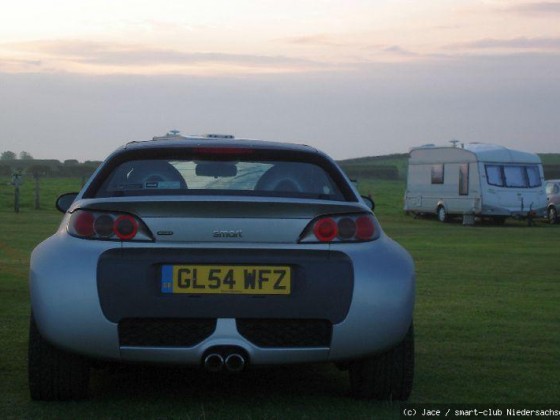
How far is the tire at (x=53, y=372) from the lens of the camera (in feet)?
19.5

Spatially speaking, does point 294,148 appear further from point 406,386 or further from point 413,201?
point 413,201

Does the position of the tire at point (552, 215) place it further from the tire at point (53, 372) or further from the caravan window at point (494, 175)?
the tire at point (53, 372)

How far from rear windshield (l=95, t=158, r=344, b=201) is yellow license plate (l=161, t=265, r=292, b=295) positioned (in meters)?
0.70

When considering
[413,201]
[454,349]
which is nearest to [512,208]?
[413,201]

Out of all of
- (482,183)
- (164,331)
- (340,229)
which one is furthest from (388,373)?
(482,183)

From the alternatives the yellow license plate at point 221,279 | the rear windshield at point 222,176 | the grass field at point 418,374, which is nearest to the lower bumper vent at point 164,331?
the yellow license plate at point 221,279

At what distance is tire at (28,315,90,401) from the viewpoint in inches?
235

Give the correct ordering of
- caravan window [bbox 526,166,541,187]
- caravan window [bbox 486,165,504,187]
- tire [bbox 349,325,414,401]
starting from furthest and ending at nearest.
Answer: caravan window [bbox 526,166,541,187] < caravan window [bbox 486,165,504,187] < tire [bbox 349,325,414,401]

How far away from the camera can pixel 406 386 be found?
6164 mm

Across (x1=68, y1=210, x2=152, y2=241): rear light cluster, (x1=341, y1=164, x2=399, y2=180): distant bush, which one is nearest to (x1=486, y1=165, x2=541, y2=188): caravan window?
(x1=68, y1=210, x2=152, y2=241): rear light cluster

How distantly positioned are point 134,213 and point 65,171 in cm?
8237

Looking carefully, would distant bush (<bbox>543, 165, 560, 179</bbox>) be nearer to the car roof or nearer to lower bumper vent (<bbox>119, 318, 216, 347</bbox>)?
the car roof

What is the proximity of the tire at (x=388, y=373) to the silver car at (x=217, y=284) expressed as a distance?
0.18 meters

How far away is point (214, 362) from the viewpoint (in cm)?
565
